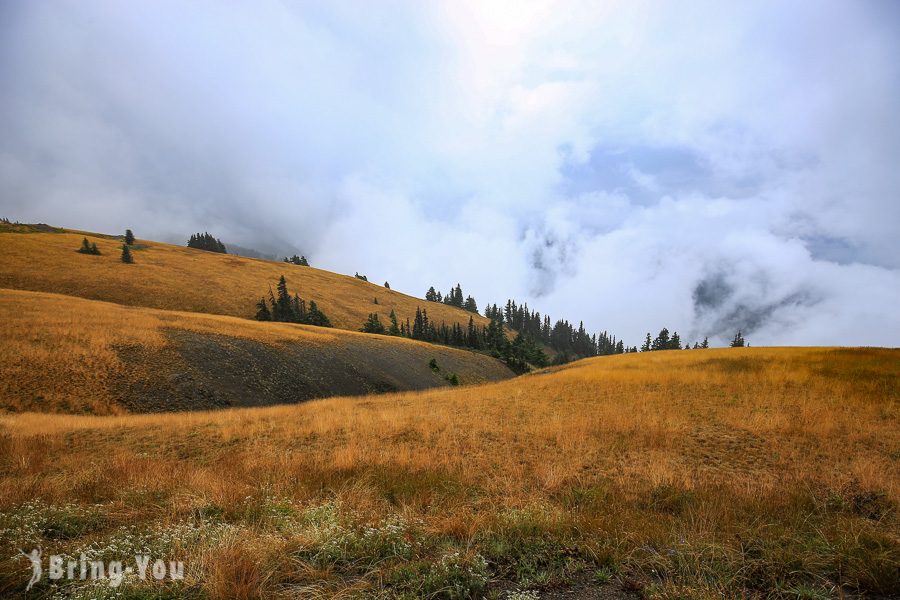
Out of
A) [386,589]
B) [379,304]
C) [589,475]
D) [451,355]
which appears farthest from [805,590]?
[379,304]

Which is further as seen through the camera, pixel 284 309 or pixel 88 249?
pixel 88 249

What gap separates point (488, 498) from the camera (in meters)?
5.23

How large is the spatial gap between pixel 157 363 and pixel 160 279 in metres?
54.4

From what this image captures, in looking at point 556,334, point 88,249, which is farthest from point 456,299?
point 88,249

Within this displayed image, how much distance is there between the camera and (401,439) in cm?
977

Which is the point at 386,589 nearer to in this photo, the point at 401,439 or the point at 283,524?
the point at 283,524

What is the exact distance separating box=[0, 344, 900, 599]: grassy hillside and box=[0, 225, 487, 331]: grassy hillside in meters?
57.5

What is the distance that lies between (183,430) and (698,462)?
→ 15.2 m

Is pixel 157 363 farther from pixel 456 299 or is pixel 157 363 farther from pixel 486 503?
pixel 456 299

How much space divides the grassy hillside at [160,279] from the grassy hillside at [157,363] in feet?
70.8

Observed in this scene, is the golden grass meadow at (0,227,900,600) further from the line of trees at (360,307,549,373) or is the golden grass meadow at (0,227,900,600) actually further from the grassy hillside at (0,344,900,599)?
the line of trees at (360,307,549,373)

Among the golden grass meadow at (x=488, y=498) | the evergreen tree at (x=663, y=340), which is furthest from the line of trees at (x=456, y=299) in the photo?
the golden grass meadow at (x=488, y=498)

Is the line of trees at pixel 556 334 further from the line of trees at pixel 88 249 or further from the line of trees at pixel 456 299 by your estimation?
the line of trees at pixel 88 249

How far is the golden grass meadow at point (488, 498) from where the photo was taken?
9.93 ft
